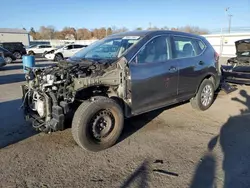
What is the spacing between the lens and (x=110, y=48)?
15.6 feet

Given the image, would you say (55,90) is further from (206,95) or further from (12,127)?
(206,95)

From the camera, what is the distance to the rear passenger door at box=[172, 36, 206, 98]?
16.5ft

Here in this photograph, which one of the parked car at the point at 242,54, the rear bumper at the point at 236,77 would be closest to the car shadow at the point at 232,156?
the rear bumper at the point at 236,77

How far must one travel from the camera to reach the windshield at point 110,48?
4.47 meters

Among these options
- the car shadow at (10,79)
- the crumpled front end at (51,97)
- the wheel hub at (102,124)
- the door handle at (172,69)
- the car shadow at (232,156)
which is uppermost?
the door handle at (172,69)

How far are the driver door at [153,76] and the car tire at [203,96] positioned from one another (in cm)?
106

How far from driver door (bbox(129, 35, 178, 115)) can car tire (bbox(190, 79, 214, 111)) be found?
1.06 metres

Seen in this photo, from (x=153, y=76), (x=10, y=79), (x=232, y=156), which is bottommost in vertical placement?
(x=232, y=156)

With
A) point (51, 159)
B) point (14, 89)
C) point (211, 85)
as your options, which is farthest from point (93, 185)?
point (14, 89)

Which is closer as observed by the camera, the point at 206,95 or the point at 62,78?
the point at 62,78

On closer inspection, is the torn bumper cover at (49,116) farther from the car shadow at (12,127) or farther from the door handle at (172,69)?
the door handle at (172,69)

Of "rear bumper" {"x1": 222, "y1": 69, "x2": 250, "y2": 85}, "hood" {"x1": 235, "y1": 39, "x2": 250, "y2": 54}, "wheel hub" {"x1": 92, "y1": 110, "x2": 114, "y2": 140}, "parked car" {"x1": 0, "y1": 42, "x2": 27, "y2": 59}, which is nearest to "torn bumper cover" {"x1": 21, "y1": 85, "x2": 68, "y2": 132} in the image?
"wheel hub" {"x1": 92, "y1": 110, "x2": 114, "y2": 140}

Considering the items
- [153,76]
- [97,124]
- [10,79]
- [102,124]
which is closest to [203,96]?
[153,76]

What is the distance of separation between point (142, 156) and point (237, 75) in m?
6.45
